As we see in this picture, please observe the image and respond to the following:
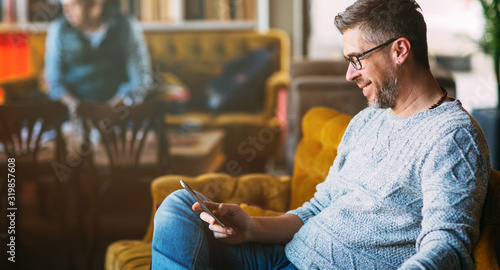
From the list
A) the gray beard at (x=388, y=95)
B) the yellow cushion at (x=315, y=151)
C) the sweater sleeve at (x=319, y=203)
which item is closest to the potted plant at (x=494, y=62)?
the yellow cushion at (x=315, y=151)

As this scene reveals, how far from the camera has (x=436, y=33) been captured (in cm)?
480

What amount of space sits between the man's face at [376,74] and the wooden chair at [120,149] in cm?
146

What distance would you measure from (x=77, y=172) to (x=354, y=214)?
6.40 feet

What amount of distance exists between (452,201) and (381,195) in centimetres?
19

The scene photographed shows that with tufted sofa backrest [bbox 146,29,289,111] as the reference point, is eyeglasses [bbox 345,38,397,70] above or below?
above

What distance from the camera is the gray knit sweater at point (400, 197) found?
3.07 feet

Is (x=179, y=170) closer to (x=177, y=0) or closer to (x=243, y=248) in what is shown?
(x=243, y=248)

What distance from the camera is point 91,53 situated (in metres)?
4.16

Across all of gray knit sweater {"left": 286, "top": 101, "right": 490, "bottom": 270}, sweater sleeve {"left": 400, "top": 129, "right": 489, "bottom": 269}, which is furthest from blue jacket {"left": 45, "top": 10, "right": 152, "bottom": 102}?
sweater sleeve {"left": 400, "top": 129, "right": 489, "bottom": 269}

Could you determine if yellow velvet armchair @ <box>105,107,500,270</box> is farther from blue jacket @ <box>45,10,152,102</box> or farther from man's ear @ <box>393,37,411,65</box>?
blue jacket @ <box>45,10,152,102</box>

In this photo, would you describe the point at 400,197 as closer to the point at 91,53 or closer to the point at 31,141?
the point at 31,141

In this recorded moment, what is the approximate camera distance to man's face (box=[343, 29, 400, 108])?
115 cm

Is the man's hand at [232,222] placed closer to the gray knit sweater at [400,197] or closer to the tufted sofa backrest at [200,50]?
the gray knit sweater at [400,197]

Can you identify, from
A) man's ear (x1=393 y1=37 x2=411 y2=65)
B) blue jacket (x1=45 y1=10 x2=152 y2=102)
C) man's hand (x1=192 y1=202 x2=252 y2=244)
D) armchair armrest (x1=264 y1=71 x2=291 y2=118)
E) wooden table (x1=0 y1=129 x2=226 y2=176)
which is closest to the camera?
man's ear (x1=393 y1=37 x2=411 y2=65)
